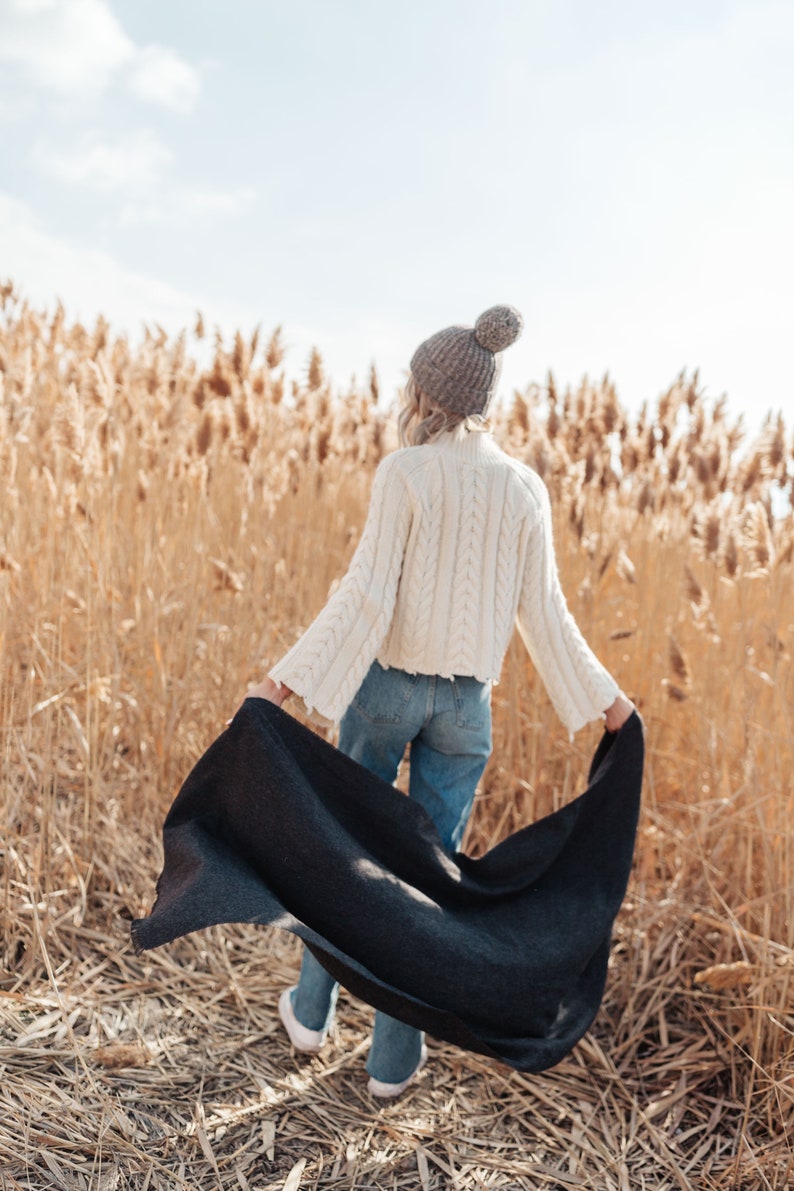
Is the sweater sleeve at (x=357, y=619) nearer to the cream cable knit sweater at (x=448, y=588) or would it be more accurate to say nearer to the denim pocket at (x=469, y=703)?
the cream cable knit sweater at (x=448, y=588)

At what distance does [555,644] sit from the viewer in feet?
6.64

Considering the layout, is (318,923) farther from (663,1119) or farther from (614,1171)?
(663,1119)

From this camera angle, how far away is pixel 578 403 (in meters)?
3.55

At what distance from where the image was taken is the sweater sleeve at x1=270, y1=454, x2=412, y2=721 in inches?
70.9

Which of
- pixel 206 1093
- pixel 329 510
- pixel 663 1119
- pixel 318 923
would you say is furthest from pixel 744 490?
pixel 206 1093

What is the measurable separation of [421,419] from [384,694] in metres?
0.58

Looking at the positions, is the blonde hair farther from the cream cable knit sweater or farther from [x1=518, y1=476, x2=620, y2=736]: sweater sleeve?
[x1=518, y1=476, x2=620, y2=736]: sweater sleeve

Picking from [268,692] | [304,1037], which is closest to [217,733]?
[304,1037]

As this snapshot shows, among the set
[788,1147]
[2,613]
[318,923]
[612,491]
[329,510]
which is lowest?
[788,1147]

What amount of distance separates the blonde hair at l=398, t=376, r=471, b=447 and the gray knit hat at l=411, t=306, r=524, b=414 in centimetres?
2

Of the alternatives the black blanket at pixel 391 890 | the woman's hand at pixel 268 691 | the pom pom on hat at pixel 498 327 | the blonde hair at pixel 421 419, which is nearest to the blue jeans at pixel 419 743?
the black blanket at pixel 391 890

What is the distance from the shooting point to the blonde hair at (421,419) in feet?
6.46

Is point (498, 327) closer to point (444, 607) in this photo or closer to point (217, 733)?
point (444, 607)

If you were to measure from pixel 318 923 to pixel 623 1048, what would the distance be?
40.0 inches
